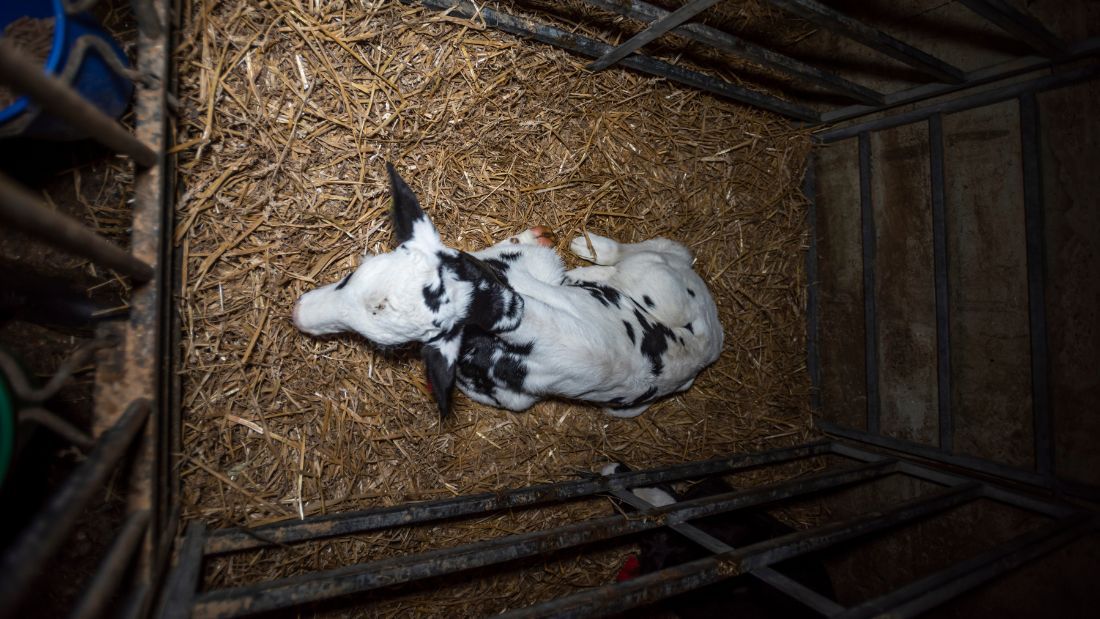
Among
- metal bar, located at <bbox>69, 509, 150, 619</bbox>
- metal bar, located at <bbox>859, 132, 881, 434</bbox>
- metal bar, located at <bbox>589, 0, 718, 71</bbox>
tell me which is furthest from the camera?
metal bar, located at <bbox>859, 132, 881, 434</bbox>

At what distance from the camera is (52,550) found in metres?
1.19

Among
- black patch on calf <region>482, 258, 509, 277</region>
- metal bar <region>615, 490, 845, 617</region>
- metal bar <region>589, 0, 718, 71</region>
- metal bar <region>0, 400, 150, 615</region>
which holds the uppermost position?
metal bar <region>589, 0, 718, 71</region>

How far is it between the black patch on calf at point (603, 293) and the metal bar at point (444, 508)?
3.70ft

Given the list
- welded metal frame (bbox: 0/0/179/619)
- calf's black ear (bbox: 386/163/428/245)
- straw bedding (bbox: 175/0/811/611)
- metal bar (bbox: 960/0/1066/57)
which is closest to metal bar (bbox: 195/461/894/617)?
welded metal frame (bbox: 0/0/179/619)

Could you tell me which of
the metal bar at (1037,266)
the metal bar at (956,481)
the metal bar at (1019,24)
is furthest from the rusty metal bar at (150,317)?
the metal bar at (1037,266)

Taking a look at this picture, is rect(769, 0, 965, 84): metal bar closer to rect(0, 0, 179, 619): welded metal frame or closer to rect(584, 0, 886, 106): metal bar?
rect(584, 0, 886, 106): metal bar

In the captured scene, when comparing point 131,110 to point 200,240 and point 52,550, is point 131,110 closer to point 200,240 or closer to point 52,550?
point 200,240

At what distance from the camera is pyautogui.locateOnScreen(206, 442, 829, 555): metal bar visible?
242 centimetres

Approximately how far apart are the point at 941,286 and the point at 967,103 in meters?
1.31

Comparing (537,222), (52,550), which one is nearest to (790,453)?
(537,222)

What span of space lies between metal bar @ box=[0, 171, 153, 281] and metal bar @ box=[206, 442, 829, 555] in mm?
1413

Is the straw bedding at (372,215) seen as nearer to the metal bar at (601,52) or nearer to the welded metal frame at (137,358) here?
the metal bar at (601,52)

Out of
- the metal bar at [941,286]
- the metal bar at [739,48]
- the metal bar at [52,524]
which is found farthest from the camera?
the metal bar at [941,286]

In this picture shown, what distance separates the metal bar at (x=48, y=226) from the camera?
1.19 m
